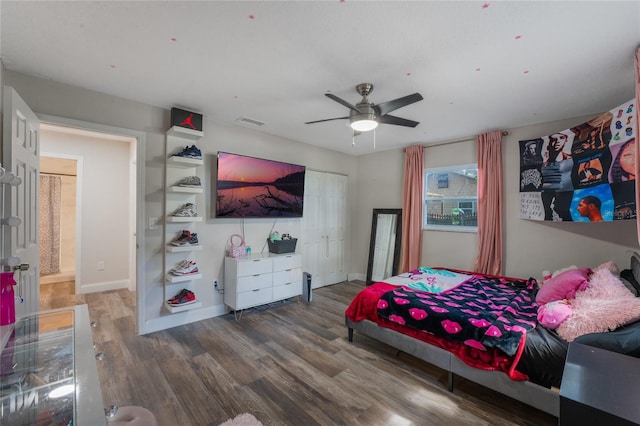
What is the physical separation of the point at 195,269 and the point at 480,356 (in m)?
2.92

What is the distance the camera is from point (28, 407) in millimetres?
900

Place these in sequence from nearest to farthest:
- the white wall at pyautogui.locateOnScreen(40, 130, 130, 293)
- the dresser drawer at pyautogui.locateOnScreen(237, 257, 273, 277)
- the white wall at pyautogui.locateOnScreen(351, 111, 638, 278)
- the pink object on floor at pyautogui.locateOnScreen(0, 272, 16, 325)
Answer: the pink object on floor at pyautogui.locateOnScreen(0, 272, 16, 325)
the white wall at pyautogui.locateOnScreen(351, 111, 638, 278)
the dresser drawer at pyautogui.locateOnScreen(237, 257, 273, 277)
the white wall at pyautogui.locateOnScreen(40, 130, 130, 293)

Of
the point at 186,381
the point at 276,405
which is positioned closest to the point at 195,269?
the point at 186,381

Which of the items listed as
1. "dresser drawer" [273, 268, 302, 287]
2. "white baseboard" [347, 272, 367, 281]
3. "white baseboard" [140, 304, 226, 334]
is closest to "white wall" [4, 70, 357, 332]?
"white baseboard" [140, 304, 226, 334]

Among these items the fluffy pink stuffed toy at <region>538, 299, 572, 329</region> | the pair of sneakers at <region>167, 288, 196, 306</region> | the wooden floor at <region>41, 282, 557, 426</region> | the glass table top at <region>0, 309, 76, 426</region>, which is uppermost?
the glass table top at <region>0, 309, 76, 426</region>

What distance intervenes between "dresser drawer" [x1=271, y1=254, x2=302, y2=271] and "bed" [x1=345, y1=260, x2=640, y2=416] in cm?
135

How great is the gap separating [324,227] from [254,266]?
1.80 metres

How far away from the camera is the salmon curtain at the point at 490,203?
12.0 feet

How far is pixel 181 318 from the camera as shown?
3.25 metres

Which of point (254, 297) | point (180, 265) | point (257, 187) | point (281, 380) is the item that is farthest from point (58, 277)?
point (281, 380)

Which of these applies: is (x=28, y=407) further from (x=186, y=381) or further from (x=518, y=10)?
(x=518, y=10)

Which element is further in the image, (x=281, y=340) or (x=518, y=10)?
(x=281, y=340)

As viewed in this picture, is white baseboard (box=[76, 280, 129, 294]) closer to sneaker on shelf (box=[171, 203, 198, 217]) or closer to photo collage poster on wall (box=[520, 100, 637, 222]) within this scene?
sneaker on shelf (box=[171, 203, 198, 217])

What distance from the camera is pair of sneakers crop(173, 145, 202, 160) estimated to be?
3084 millimetres
